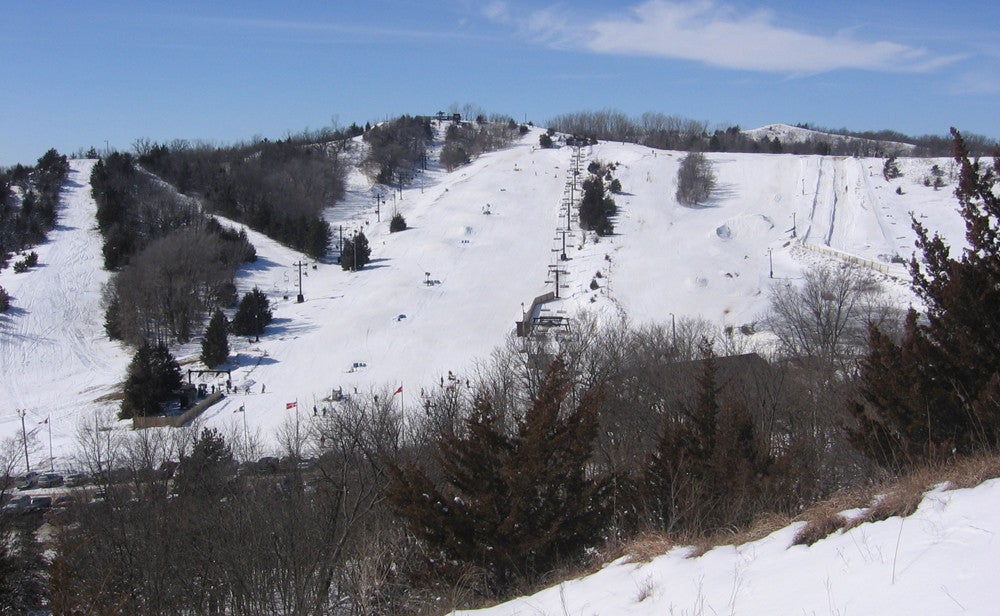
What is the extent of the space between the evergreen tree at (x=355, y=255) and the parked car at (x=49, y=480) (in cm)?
2720

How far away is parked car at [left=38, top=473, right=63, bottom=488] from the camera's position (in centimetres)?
2152

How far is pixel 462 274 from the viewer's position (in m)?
46.2

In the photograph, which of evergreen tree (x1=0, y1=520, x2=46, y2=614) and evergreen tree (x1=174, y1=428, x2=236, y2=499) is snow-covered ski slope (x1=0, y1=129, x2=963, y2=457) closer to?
evergreen tree (x1=174, y1=428, x2=236, y2=499)

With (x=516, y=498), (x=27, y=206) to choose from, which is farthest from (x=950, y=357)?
(x=27, y=206)

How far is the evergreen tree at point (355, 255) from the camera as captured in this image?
158ft

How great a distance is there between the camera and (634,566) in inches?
216

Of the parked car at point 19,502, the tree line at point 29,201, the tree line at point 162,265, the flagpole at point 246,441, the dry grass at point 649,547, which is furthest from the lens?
the tree line at point 29,201

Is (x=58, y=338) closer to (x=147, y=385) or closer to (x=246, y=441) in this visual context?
(x=147, y=385)

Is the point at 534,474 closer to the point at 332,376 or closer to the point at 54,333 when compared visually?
the point at 332,376

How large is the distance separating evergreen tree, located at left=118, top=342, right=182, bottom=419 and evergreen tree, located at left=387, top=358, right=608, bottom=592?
23.0 m

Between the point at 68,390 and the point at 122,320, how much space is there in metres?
6.27

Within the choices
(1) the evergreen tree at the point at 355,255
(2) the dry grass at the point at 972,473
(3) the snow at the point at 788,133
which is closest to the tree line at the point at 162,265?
(1) the evergreen tree at the point at 355,255

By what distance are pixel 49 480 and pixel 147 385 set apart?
665 centimetres

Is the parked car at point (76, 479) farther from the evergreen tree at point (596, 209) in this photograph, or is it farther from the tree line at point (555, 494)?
the evergreen tree at point (596, 209)
